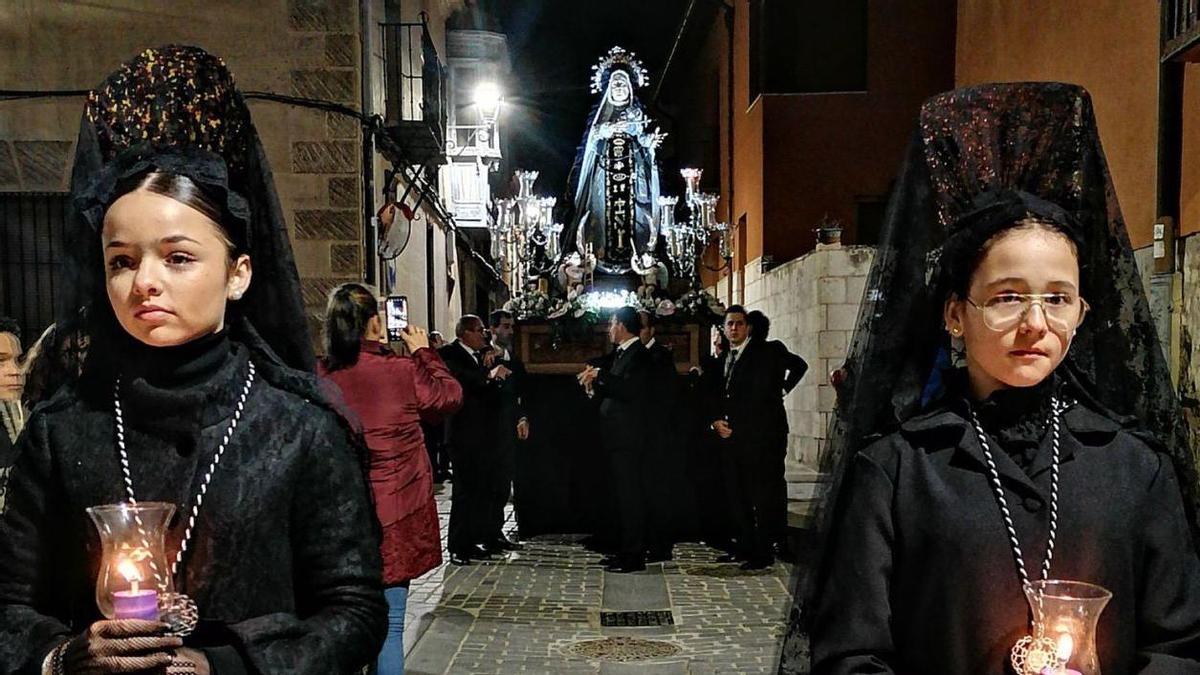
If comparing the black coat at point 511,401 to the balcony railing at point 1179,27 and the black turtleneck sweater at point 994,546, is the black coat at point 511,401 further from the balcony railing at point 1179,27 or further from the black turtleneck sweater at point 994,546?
the black turtleneck sweater at point 994,546

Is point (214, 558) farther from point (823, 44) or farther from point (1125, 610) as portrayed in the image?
point (823, 44)

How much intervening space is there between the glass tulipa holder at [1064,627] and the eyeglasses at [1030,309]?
1.65 ft

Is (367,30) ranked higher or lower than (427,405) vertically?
higher

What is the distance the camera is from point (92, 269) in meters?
1.83

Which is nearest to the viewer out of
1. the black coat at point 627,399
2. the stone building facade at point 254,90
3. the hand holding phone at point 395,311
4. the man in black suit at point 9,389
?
the man in black suit at point 9,389

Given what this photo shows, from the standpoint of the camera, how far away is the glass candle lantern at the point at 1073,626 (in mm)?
1567

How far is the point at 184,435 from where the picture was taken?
179 centimetres

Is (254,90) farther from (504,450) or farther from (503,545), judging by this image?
(503,545)

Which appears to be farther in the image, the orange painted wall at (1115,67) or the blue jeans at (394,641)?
the orange painted wall at (1115,67)

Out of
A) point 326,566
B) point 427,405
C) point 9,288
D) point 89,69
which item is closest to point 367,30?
point 89,69

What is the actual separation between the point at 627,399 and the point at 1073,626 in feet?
19.7

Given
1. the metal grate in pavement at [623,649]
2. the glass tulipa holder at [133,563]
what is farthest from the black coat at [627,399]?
the glass tulipa holder at [133,563]

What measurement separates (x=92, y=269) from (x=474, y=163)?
1673cm

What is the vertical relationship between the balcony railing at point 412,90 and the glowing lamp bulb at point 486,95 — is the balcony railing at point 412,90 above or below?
below
